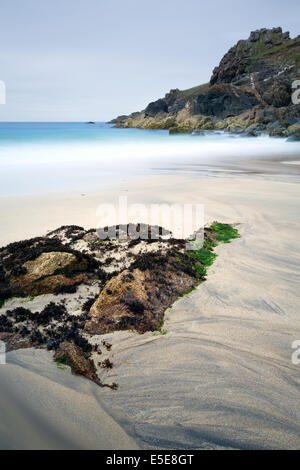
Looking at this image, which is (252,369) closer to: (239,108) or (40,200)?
(40,200)

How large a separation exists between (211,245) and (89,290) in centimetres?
241

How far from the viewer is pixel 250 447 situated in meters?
1.93

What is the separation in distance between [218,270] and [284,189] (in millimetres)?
6508

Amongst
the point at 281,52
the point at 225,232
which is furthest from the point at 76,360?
the point at 281,52

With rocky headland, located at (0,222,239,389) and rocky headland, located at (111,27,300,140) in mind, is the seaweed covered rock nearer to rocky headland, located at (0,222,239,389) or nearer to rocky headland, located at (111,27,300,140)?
rocky headland, located at (0,222,239,389)

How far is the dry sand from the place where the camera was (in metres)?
1.95

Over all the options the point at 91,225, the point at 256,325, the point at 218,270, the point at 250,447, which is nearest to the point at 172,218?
the point at 91,225

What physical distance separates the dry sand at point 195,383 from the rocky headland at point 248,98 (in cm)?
3249

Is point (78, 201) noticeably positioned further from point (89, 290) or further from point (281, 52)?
point (281, 52)

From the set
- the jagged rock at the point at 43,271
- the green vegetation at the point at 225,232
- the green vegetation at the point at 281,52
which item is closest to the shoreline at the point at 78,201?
the jagged rock at the point at 43,271

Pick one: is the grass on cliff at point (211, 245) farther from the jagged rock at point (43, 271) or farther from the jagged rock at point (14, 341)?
the jagged rock at point (14, 341)

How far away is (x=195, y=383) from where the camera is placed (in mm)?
2432

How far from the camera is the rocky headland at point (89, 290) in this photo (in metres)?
2.86

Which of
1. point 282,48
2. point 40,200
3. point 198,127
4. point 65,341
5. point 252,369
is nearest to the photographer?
point 252,369
